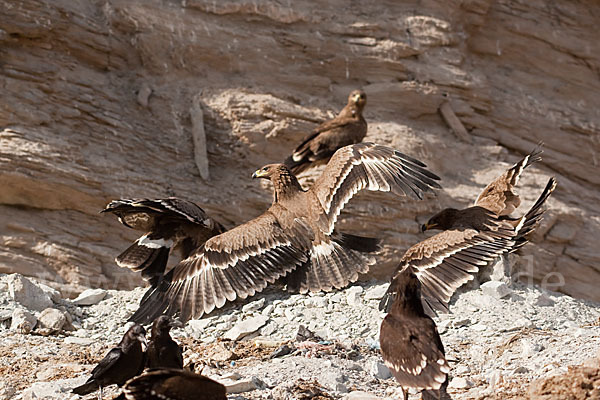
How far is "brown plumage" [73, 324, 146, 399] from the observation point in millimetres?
5852

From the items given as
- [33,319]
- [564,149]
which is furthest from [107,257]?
[564,149]

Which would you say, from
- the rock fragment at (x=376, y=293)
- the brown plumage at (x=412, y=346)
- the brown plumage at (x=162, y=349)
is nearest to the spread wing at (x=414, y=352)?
the brown plumage at (x=412, y=346)

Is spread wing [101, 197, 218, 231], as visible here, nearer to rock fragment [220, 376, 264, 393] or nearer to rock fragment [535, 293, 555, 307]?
rock fragment [220, 376, 264, 393]

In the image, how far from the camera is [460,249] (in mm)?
7512

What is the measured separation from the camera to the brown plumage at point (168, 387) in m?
4.67

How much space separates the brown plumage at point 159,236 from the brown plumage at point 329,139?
74.8 inches

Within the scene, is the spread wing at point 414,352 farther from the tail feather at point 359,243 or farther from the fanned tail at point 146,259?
the fanned tail at point 146,259

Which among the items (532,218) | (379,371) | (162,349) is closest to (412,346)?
(379,371)

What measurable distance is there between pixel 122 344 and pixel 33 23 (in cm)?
749

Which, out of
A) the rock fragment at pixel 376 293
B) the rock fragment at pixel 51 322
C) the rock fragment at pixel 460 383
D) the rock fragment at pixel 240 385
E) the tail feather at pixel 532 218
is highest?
the rock fragment at pixel 51 322

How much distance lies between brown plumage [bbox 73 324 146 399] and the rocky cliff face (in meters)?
5.19

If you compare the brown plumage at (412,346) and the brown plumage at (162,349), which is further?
the brown plumage at (162,349)

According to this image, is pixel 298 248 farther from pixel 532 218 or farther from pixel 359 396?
pixel 359 396

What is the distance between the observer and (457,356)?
Result: 7164 mm
